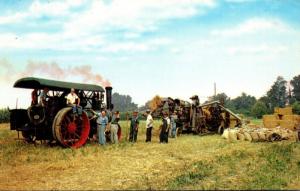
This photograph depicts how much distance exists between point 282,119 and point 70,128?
14.8 m

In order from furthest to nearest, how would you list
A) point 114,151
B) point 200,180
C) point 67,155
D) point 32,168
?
point 114,151 < point 67,155 < point 32,168 < point 200,180

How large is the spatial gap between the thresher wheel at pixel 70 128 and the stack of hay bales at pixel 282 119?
530 inches

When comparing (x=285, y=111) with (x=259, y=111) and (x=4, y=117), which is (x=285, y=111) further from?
(x=259, y=111)

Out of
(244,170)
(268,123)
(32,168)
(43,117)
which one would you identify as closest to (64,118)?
(43,117)

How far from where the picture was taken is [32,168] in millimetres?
11391

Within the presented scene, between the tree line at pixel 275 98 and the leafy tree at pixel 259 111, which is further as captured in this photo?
the tree line at pixel 275 98

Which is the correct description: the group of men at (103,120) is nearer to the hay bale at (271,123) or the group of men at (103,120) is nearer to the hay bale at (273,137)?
the hay bale at (273,137)

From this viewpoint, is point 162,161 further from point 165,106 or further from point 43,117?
point 165,106

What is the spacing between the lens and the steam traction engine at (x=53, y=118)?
1581 cm

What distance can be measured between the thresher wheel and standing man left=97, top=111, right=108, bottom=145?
0.71 metres

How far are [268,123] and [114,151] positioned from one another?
13934mm

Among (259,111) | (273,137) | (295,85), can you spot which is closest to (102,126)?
(273,137)

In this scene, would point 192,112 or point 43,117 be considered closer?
point 43,117

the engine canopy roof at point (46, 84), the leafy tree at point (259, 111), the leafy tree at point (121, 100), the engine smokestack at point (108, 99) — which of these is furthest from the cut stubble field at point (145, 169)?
the leafy tree at point (121, 100)
